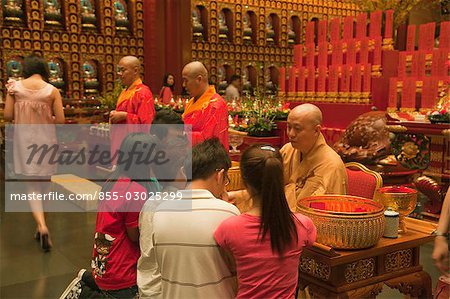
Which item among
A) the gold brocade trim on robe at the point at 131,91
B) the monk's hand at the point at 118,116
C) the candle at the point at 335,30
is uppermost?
the candle at the point at 335,30

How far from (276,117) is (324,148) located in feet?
9.80

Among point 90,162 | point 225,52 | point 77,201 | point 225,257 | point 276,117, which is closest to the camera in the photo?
point 225,257

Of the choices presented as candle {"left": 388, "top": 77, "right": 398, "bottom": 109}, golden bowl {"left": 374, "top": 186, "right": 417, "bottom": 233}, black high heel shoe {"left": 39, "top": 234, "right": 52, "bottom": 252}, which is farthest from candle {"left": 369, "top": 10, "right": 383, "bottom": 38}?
golden bowl {"left": 374, "top": 186, "right": 417, "bottom": 233}

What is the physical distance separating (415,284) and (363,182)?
51cm

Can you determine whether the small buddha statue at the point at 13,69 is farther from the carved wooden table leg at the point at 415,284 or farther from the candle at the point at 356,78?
the carved wooden table leg at the point at 415,284

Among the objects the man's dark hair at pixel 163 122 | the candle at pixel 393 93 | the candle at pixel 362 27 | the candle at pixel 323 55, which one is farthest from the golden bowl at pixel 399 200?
the candle at pixel 323 55

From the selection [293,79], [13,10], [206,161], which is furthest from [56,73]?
[206,161]

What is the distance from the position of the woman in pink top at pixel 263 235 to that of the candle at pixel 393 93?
4.77 meters

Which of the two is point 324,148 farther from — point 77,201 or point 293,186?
point 77,201

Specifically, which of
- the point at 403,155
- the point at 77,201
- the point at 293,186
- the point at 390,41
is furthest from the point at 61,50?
the point at 293,186

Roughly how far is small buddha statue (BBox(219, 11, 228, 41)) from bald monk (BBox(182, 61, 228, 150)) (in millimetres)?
6397

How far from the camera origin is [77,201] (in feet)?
15.0

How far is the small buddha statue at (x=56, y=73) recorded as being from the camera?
304 inches

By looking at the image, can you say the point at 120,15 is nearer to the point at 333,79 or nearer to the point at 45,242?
the point at 333,79
